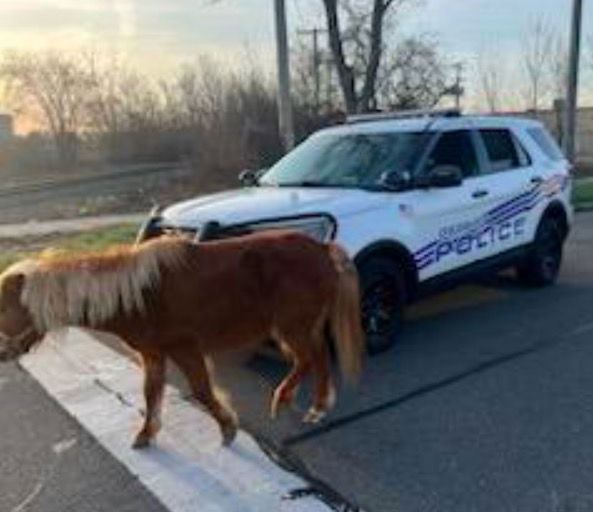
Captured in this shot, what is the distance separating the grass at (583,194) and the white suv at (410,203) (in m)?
12.0

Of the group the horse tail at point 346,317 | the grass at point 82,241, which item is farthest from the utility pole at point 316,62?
the horse tail at point 346,317

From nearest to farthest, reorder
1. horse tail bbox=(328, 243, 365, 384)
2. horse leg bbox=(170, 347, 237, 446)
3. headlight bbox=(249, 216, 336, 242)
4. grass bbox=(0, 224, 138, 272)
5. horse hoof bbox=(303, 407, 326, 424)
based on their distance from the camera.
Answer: horse leg bbox=(170, 347, 237, 446)
horse hoof bbox=(303, 407, 326, 424)
horse tail bbox=(328, 243, 365, 384)
headlight bbox=(249, 216, 336, 242)
grass bbox=(0, 224, 138, 272)

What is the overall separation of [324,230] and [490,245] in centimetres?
245

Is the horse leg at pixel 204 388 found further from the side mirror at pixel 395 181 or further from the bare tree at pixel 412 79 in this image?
the bare tree at pixel 412 79

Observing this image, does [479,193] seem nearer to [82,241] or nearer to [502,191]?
[502,191]

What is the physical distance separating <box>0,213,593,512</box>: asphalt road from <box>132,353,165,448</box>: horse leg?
1.06ft

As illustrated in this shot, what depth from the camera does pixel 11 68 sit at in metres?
70.6

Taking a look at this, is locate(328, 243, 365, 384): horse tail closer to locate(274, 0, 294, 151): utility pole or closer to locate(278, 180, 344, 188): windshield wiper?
locate(278, 180, 344, 188): windshield wiper

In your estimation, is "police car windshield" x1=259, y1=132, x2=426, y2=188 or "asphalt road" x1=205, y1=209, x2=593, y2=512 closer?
"asphalt road" x1=205, y1=209, x2=593, y2=512

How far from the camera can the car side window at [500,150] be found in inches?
390

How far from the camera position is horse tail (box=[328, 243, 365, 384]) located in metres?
6.67

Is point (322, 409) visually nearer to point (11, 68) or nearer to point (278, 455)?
point (278, 455)

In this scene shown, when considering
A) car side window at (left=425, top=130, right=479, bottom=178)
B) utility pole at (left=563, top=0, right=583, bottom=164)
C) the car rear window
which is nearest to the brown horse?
car side window at (left=425, top=130, right=479, bottom=178)

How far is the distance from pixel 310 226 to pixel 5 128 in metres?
64.8
